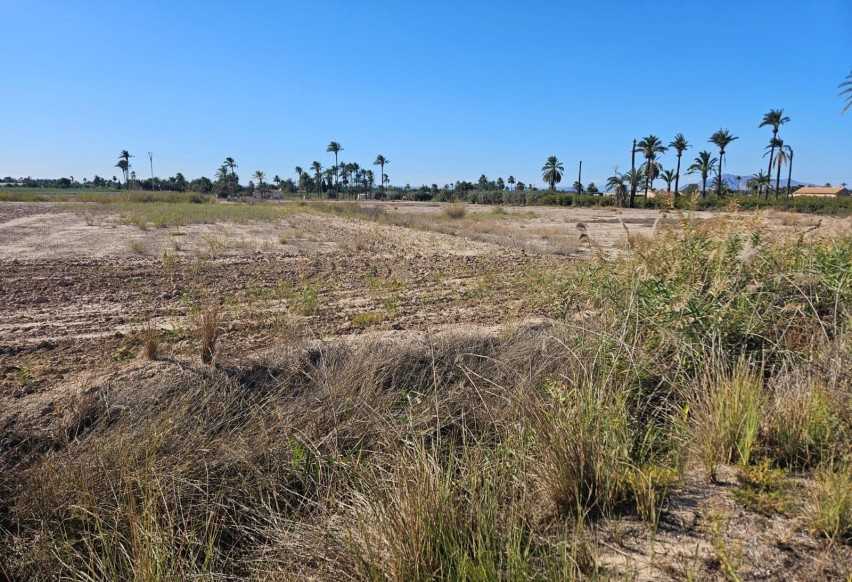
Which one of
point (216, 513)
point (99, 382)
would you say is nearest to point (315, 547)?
point (216, 513)

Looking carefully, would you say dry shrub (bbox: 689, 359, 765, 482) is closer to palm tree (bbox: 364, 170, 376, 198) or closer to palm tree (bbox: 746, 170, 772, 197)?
palm tree (bbox: 746, 170, 772, 197)

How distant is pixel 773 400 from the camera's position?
129 inches

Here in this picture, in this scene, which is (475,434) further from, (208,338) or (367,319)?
(367,319)

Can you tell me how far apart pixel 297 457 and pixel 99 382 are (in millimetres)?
2216

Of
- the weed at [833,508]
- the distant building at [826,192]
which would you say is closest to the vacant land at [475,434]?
the weed at [833,508]

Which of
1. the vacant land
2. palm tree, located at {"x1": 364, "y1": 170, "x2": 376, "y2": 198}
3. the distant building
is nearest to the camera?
the vacant land

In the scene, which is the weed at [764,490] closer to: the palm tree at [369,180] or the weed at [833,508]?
the weed at [833,508]

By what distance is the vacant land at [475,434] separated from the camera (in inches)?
89.7

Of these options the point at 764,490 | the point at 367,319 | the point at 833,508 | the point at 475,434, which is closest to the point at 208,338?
the point at 367,319

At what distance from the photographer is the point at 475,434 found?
160 inches

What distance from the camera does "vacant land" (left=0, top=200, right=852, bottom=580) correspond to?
2279mm

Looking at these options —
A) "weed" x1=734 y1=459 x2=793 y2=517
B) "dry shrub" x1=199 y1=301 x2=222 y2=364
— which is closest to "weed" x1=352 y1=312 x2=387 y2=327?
"dry shrub" x1=199 y1=301 x2=222 y2=364

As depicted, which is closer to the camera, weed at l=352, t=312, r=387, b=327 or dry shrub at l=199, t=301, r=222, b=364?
dry shrub at l=199, t=301, r=222, b=364

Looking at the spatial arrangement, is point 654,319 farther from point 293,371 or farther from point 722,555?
point 293,371
